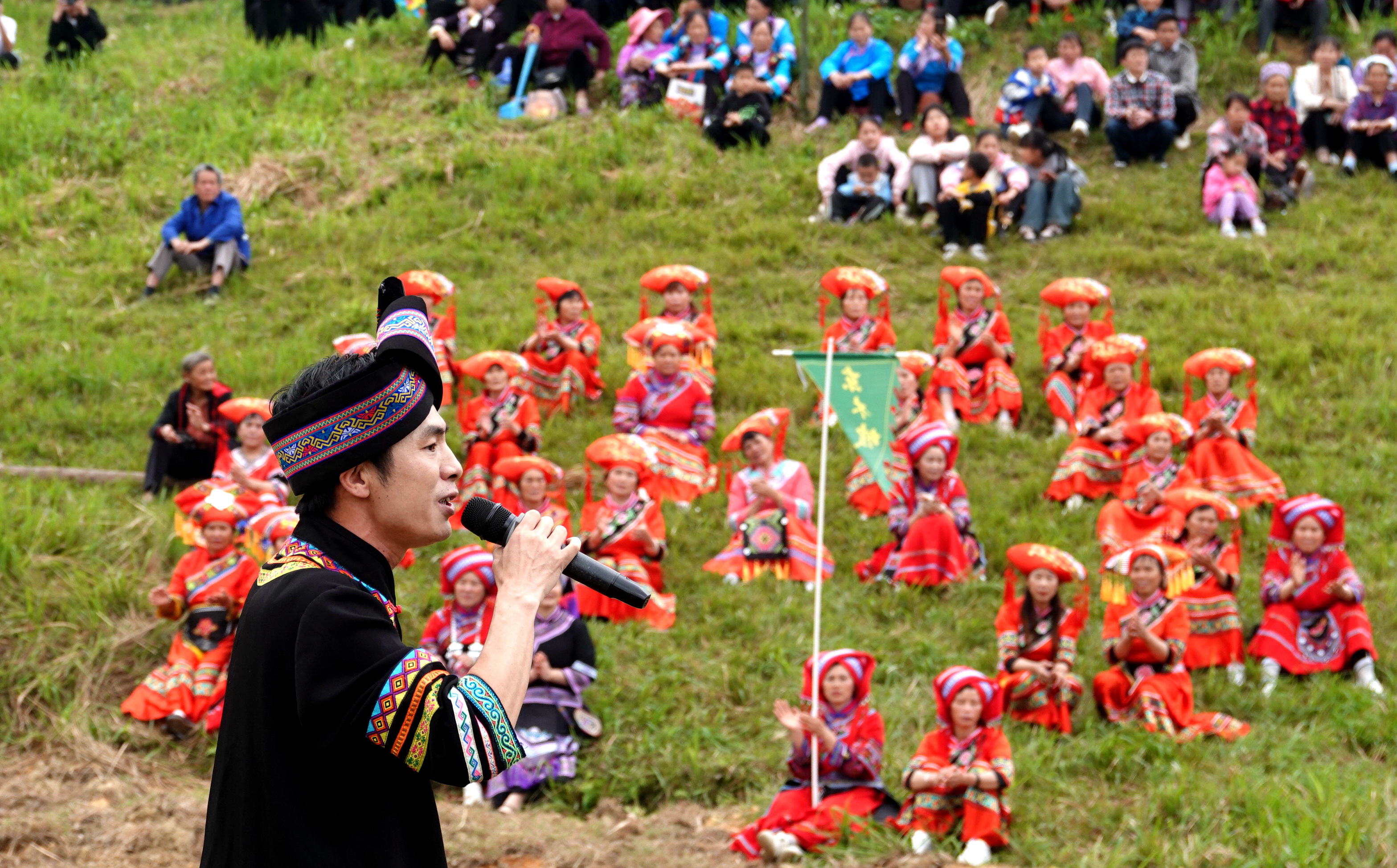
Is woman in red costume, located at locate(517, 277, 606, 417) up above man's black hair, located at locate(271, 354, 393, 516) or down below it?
below

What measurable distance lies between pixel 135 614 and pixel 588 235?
559cm

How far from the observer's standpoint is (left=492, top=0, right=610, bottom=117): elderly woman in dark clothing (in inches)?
539

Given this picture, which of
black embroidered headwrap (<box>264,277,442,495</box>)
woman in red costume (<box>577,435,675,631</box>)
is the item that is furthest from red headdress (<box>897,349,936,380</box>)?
black embroidered headwrap (<box>264,277,442,495</box>)

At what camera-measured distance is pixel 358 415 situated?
233cm

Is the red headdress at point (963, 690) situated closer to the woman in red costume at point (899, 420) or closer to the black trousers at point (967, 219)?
the woman in red costume at point (899, 420)

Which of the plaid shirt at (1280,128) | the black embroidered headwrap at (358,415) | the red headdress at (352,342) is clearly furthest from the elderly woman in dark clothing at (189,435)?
the plaid shirt at (1280,128)

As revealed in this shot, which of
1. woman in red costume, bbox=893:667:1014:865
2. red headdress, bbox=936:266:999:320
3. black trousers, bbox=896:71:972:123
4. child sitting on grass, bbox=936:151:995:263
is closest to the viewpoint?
woman in red costume, bbox=893:667:1014:865

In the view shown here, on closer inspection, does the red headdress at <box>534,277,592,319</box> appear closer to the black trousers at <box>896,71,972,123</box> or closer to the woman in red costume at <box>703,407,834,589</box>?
the woman in red costume at <box>703,407,834,589</box>

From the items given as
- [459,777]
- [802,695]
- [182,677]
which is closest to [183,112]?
[182,677]

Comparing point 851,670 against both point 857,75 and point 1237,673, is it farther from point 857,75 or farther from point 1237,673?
point 857,75

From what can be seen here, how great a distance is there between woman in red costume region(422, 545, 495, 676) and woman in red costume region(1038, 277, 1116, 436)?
4015 millimetres

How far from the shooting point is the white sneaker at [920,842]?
5.44 m

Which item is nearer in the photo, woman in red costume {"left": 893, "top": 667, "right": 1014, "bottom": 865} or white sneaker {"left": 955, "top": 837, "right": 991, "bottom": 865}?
white sneaker {"left": 955, "top": 837, "right": 991, "bottom": 865}

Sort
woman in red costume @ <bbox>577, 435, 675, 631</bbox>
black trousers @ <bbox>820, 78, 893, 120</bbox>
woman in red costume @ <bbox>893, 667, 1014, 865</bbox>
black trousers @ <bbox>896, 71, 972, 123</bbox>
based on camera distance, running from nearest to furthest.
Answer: woman in red costume @ <bbox>893, 667, 1014, 865</bbox> → woman in red costume @ <bbox>577, 435, 675, 631</bbox> → black trousers @ <bbox>896, 71, 972, 123</bbox> → black trousers @ <bbox>820, 78, 893, 120</bbox>
